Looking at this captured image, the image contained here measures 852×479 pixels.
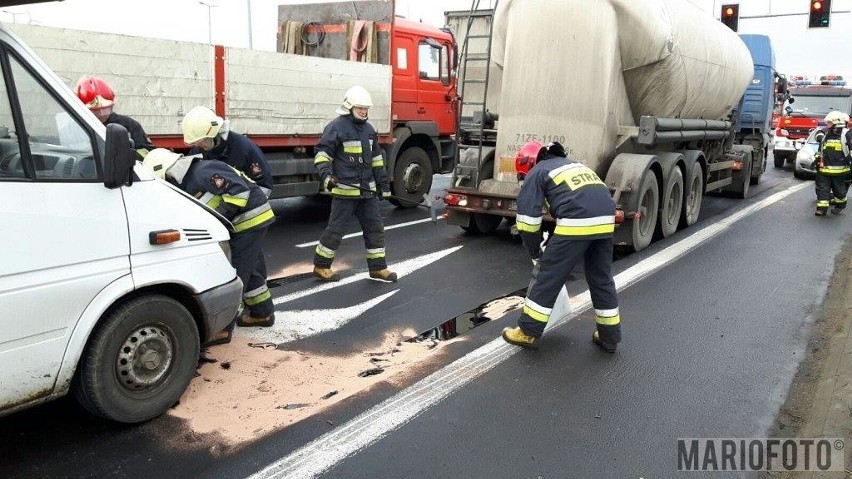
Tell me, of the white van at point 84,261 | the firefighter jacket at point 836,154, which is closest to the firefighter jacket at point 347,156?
the white van at point 84,261

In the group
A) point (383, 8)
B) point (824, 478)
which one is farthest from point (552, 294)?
point (383, 8)

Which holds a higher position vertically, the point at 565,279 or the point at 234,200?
the point at 234,200

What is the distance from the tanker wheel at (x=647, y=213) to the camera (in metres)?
8.05

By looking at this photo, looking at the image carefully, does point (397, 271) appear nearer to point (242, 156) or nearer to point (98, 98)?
point (242, 156)

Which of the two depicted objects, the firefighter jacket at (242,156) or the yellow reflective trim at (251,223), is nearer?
the yellow reflective trim at (251,223)

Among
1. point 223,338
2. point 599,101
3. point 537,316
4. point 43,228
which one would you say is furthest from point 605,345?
point 599,101

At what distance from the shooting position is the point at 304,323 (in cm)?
535

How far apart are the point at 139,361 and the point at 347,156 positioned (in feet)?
11.3

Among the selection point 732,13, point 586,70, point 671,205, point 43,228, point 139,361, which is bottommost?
point 139,361

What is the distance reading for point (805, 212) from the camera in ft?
37.9

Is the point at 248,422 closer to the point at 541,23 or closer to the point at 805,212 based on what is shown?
→ the point at 541,23

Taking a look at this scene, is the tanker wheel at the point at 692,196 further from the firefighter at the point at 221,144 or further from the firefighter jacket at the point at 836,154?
the firefighter at the point at 221,144

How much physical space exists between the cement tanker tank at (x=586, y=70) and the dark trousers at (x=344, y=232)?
2256 millimetres

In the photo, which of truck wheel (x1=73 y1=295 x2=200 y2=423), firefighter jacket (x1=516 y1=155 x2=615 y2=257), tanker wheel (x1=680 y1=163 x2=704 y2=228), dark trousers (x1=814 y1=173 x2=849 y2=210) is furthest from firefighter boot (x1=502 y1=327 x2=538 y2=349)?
dark trousers (x1=814 y1=173 x2=849 y2=210)
